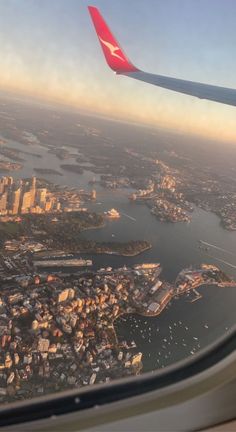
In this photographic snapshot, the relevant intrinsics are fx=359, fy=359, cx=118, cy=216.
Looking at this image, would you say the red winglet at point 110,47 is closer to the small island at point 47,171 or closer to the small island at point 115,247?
the small island at point 115,247

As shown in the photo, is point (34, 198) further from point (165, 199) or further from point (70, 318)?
point (70, 318)

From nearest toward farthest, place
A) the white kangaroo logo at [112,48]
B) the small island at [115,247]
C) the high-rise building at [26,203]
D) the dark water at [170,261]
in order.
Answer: the dark water at [170,261] → the white kangaroo logo at [112,48] → the small island at [115,247] → the high-rise building at [26,203]

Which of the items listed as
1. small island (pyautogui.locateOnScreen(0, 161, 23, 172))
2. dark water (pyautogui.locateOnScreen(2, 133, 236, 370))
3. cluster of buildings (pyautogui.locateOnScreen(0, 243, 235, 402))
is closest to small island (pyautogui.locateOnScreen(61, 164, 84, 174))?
dark water (pyautogui.locateOnScreen(2, 133, 236, 370))

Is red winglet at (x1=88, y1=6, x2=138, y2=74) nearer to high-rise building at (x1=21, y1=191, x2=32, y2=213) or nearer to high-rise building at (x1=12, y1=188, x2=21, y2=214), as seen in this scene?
high-rise building at (x1=21, y1=191, x2=32, y2=213)

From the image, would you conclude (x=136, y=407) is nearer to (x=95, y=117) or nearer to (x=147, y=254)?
(x=147, y=254)

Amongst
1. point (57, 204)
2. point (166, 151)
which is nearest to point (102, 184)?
point (57, 204)

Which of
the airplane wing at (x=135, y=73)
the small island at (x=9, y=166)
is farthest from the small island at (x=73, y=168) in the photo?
the airplane wing at (x=135, y=73)

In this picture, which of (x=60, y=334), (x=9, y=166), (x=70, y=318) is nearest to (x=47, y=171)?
(x=9, y=166)
